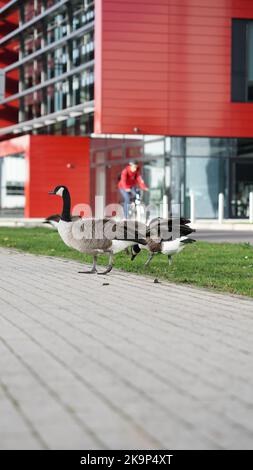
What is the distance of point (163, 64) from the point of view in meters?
43.1

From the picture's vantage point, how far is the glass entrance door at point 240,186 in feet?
147

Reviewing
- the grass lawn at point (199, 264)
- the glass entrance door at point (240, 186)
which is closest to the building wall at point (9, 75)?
the glass entrance door at point (240, 186)

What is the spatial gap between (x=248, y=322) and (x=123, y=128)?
35076mm

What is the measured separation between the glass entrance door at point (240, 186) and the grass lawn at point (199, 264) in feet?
74.3

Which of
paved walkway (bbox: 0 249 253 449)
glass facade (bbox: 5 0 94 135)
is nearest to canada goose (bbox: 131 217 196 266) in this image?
paved walkway (bbox: 0 249 253 449)

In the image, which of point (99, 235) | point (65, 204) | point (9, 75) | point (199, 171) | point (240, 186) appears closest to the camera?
point (99, 235)

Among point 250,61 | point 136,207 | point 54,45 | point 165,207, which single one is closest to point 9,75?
point 54,45

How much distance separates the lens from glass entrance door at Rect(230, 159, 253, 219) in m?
44.7

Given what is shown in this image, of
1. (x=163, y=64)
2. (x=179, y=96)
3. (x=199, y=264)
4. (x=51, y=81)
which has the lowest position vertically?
(x=199, y=264)

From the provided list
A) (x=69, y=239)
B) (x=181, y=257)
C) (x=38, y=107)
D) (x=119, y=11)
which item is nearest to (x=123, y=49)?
(x=119, y=11)

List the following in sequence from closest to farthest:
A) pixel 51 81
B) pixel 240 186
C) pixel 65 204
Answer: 1. pixel 65 204
2. pixel 240 186
3. pixel 51 81

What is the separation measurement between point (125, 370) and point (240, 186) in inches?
1550

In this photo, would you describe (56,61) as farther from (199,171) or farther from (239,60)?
(199,171)

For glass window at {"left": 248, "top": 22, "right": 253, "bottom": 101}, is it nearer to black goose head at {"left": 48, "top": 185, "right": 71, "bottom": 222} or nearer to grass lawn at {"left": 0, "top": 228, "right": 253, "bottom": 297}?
grass lawn at {"left": 0, "top": 228, "right": 253, "bottom": 297}
